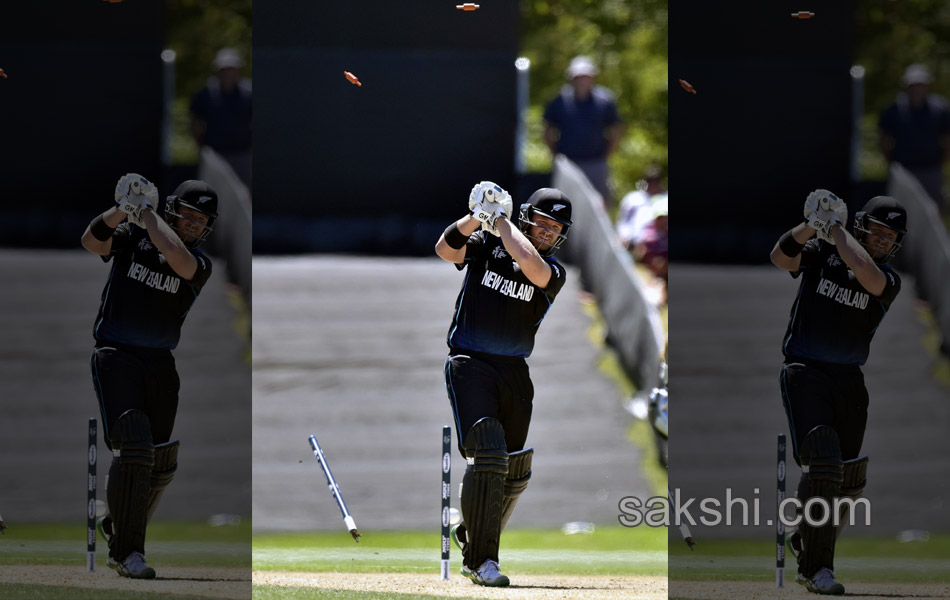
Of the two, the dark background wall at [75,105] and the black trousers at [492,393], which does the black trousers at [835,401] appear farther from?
the dark background wall at [75,105]

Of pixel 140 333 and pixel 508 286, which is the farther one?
pixel 508 286

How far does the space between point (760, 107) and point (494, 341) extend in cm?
174

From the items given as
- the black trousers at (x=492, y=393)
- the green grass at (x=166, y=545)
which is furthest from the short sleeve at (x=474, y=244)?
the green grass at (x=166, y=545)

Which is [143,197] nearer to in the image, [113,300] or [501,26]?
[113,300]

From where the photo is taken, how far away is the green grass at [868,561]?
573 cm

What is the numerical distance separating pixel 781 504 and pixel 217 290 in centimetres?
281

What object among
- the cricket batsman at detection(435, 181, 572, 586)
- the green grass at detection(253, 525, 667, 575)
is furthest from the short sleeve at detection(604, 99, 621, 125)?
the green grass at detection(253, 525, 667, 575)

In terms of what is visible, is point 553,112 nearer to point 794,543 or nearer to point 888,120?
point 888,120

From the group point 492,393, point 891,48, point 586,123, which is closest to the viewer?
point 891,48

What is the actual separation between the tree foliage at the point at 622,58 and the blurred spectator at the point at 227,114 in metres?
1.96

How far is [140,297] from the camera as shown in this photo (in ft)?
18.0

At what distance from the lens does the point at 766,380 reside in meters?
5.80

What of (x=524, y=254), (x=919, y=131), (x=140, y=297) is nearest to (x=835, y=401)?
(x=919, y=131)

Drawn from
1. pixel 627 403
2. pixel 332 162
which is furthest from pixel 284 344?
pixel 627 403
